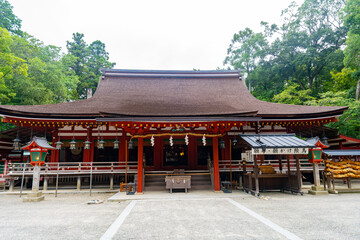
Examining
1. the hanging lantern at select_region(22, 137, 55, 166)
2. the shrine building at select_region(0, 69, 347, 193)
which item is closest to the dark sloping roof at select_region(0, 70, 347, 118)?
the shrine building at select_region(0, 69, 347, 193)

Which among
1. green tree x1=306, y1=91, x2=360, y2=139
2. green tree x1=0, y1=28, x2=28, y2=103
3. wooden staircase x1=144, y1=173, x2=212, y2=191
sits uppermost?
green tree x1=0, y1=28, x2=28, y2=103

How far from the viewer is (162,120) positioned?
31.4ft

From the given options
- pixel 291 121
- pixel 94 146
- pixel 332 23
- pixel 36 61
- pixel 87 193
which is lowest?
pixel 87 193

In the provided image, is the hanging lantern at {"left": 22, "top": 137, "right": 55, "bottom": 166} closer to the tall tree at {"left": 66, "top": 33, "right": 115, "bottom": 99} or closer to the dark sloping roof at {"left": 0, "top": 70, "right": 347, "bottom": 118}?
the dark sloping roof at {"left": 0, "top": 70, "right": 347, "bottom": 118}

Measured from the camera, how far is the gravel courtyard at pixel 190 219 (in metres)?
4.71

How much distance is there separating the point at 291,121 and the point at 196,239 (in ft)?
33.2

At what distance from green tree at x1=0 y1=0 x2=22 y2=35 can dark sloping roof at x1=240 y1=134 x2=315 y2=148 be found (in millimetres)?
27769

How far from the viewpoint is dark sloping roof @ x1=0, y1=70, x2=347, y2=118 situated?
36.2ft

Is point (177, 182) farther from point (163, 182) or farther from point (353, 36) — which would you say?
point (353, 36)

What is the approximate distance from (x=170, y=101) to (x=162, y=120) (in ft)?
15.8

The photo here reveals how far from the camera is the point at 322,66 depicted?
80.6ft

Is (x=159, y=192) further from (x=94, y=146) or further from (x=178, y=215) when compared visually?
(x=94, y=146)

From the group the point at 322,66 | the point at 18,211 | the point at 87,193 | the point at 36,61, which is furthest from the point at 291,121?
the point at 36,61

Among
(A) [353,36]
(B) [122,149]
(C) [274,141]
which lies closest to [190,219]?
(C) [274,141]
